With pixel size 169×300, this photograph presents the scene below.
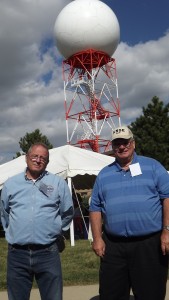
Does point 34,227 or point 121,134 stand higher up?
point 121,134

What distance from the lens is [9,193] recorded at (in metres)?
3.52

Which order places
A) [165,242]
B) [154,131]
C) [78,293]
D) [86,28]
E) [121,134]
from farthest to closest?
1. [86,28]
2. [154,131]
3. [78,293]
4. [121,134]
5. [165,242]

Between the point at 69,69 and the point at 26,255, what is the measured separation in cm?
2602

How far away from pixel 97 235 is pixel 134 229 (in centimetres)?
36

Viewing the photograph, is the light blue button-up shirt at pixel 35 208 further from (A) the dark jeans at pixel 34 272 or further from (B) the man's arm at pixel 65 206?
(A) the dark jeans at pixel 34 272

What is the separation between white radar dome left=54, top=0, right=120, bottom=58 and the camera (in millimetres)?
25906

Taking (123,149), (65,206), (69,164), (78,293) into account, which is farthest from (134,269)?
(69,164)

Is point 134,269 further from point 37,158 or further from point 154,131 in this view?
point 154,131

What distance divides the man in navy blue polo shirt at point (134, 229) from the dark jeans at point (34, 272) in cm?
37

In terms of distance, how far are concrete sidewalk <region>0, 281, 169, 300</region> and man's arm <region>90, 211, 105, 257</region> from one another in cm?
201

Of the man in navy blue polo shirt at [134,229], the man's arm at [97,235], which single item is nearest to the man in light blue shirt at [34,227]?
the man's arm at [97,235]

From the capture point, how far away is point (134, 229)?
11.0ft

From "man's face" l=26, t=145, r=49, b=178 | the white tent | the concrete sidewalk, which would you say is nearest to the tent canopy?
the white tent

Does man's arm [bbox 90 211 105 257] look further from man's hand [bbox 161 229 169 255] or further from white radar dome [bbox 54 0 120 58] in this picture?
white radar dome [bbox 54 0 120 58]
